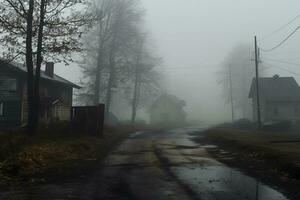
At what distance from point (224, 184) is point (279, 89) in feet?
217

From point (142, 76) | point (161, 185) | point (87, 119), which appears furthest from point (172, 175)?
point (142, 76)

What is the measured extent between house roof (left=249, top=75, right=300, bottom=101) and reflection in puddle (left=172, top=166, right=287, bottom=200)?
60.9m

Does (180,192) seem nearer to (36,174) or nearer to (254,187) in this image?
(254,187)

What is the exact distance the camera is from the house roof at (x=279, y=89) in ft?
247

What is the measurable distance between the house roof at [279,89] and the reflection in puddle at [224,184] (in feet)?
200

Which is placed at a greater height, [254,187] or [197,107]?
[197,107]

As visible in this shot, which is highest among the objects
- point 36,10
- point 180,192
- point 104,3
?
point 104,3

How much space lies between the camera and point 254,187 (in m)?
12.6

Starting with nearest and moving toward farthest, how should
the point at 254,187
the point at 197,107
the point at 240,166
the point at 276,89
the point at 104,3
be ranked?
the point at 254,187 < the point at 240,166 < the point at 104,3 < the point at 276,89 < the point at 197,107

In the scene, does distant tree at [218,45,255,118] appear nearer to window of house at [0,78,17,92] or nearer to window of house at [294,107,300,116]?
window of house at [294,107,300,116]

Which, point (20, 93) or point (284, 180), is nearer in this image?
point (284, 180)

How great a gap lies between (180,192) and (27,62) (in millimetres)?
19355

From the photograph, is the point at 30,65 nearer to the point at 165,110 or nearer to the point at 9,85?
the point at 9,85

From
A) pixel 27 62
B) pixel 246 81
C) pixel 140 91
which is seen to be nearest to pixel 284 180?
pixel 27 62
